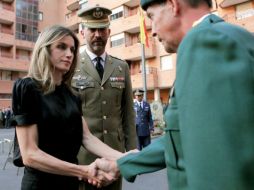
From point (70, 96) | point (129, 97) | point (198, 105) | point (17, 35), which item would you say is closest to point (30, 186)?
point (70, 96)

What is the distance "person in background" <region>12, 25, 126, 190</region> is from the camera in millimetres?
2195

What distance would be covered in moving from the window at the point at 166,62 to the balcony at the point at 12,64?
16.2m

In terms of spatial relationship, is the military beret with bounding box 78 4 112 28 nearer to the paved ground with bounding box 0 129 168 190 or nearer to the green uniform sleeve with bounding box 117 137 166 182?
the green uniform sleeve with bounding box 117 137 166 182

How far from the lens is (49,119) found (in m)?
2.26

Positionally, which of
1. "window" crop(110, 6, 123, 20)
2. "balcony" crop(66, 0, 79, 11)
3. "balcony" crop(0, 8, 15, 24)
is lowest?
"window" crop(110, 6, 123, 20)

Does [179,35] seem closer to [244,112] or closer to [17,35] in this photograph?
[244,112]

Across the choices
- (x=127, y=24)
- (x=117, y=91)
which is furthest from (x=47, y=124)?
(x=127, y=24)

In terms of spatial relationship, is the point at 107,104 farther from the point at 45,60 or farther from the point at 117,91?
the point at 45,60

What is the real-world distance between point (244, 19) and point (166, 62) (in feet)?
27.8

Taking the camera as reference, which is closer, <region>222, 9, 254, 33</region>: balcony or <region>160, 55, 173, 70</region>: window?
<region>222, 9, 254, 33</region>: balcony

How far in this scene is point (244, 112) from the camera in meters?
1.05

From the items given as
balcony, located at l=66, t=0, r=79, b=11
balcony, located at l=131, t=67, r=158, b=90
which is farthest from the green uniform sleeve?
balcony, located at l=66, t=0, r=79, b=11

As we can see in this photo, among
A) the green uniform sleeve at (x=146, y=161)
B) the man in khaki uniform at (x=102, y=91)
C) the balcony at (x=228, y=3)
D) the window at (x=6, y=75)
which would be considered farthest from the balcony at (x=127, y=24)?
the green uniform sleeve at (x=146, y=161)

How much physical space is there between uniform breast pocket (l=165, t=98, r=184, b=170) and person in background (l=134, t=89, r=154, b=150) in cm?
907
